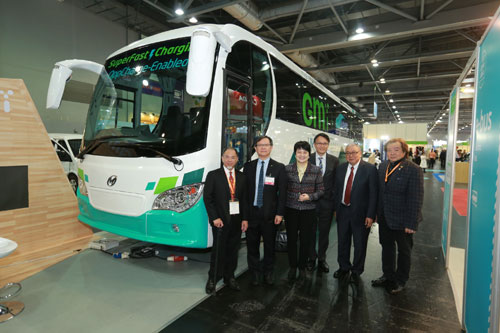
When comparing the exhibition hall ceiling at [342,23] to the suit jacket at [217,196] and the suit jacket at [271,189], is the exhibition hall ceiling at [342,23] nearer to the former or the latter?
the suit jacket at [271,189]

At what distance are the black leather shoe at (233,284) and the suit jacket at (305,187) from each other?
3.43ft

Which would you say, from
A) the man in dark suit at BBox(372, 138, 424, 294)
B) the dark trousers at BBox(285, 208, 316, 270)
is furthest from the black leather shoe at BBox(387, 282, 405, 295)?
the dark trousers at BBox(285, 208, 316, 270)

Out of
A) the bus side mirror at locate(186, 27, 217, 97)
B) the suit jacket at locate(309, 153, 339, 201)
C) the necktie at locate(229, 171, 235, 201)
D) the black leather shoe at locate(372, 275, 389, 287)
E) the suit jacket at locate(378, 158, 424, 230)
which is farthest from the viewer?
the suit jacket at locate(309, 153, 339, 201)

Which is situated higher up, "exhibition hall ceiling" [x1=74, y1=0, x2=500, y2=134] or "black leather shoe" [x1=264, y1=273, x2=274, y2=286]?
"exhibition hall ceiling" [x1=74, y1=0, x2=500, y2=134]

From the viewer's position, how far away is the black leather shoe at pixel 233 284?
316cm

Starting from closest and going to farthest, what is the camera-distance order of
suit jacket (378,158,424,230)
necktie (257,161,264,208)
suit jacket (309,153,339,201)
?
suit jacket (378,158,424,230) < necktie (257,161,264,208) < suit jacket (309,153,339,201)

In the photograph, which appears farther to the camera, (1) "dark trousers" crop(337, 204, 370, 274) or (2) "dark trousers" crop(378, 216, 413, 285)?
(1) "dark trousers" crop(337, 204, 370, 274)

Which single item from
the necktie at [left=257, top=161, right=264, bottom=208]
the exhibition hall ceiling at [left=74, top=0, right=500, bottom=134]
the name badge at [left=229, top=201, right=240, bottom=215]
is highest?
the exhibition hall ceiling at [left=74, top=0, right=500, bottom=134]

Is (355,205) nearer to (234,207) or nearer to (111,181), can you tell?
(234,207)

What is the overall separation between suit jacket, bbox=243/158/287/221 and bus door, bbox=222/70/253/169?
461 mm

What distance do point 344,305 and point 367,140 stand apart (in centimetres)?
1953

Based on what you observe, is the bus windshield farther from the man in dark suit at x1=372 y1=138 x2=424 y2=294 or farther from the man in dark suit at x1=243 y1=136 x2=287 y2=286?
the man in dark suit at x1=372 y1=138 x2=424 y2=294

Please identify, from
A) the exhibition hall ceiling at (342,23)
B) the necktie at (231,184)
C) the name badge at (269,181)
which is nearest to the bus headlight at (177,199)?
the necktie at (231,184)

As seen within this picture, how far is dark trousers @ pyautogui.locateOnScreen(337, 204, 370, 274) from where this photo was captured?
132 inches
